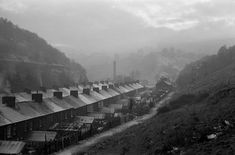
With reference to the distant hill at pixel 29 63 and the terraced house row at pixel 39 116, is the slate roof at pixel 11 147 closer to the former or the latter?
the terraced house row at pixel 39 116

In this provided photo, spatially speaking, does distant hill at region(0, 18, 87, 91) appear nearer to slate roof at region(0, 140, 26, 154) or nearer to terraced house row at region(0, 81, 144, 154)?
terraced house row at region(0, 81, 144, 154)

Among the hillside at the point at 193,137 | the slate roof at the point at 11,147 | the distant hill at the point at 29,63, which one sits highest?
the distant hill at the point at 29,63

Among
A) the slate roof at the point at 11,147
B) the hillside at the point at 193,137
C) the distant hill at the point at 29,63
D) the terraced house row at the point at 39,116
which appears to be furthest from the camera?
the distant hill at the point at 29,63

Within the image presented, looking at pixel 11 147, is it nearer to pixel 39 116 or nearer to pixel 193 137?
pixel 39 116

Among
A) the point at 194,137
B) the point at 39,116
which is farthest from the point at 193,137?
the point at 39,116

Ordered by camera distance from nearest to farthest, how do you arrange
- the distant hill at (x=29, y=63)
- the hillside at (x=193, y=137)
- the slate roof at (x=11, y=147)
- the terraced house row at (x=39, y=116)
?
1. the hillside at (x=193, y=137)
2. the slate roof at (x=11, y=147)
3. the terraced house row at (x=39, y=116)
4. the distant hill at (x=29, y=63)

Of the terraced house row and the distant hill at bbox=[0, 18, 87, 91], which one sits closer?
the terraced house row

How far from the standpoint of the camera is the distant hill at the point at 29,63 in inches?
3917

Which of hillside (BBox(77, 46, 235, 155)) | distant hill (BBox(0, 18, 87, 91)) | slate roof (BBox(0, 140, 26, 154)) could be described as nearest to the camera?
hillside (BBox(77, 46, 235, 155))

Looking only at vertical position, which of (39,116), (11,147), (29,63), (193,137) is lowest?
(11,147)

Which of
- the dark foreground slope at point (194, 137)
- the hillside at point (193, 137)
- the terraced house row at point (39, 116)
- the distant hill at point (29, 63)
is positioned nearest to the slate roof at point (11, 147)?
the terraced house row at point (39, 116)

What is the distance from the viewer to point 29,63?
114 m

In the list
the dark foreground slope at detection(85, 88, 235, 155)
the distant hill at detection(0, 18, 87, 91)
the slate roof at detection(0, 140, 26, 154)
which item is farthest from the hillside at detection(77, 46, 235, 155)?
the distant hill at detection(0, 18, 87, 91)

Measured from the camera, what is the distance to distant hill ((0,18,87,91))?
99.5 m
